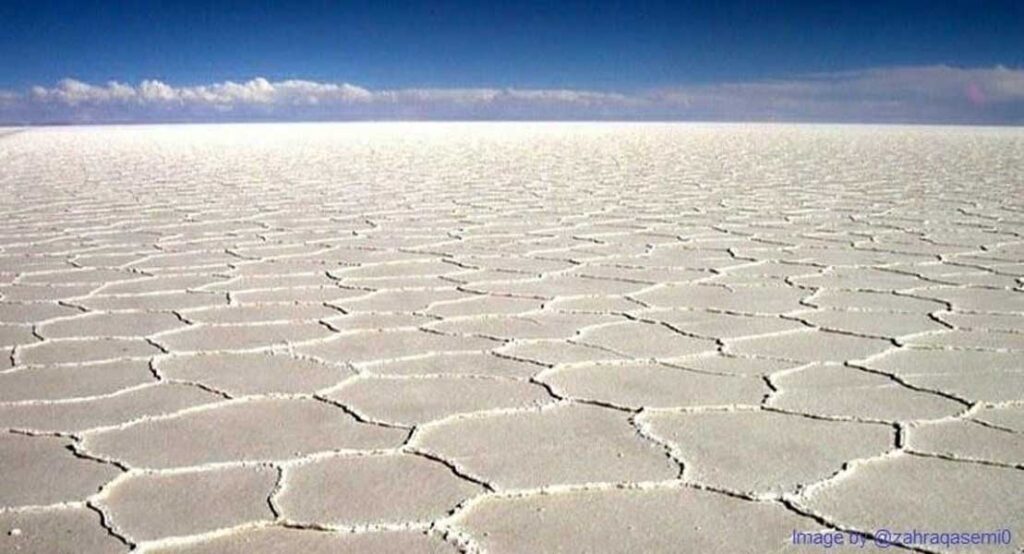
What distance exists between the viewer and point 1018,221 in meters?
4.29

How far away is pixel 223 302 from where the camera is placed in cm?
251

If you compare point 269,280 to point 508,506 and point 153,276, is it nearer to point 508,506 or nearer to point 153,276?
point 153,276

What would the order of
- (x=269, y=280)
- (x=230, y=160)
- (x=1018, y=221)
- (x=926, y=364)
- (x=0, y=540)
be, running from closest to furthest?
(x=0, y=540) → (x=926, y=364) → (x=269, y=280) → (x=1018, y=221) → (x=230, y=160)

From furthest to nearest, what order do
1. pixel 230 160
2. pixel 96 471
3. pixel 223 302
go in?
pixel 230 160 → pixel 223 302 → pixel 96 471

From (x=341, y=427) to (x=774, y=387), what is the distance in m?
0.70

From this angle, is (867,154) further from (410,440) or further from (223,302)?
(410,440)

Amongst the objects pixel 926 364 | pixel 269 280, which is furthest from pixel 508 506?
pixel 269 280

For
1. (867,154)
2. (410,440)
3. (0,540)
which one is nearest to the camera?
(0,540)

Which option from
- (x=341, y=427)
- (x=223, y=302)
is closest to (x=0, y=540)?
(x=341, y=427)

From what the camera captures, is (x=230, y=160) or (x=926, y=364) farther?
(x=230, y=160)

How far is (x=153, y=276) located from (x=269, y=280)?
34 centimetres

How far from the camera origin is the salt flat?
3.94ft

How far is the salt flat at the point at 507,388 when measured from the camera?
1.20 m

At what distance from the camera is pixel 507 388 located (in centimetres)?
174
